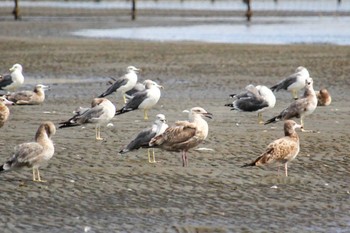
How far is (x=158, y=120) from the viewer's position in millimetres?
12609

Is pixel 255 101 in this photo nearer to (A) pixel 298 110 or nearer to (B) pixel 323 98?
(A) pixel 298 110

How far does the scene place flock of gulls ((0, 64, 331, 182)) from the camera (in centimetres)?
1130

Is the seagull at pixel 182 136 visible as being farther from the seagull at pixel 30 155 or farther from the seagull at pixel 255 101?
the seagull at pixel 255 101

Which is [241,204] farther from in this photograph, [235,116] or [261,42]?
[261,42]

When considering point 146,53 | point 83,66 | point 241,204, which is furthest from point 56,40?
point 241,204

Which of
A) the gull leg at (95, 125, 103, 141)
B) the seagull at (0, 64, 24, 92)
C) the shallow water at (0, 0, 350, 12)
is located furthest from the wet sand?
the shallow water at (0, 0, 350, 12)

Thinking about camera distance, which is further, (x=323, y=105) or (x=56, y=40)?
(x=56, y=40)

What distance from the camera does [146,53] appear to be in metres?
30.4

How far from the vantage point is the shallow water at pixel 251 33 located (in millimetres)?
36750

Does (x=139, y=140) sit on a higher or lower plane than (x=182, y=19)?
higher

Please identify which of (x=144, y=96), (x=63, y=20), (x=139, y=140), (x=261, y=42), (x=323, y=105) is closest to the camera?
(x=139, y=140)

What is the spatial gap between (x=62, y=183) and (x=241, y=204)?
7.23 ft

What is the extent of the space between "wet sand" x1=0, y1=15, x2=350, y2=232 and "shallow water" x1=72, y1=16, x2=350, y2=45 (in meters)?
13.6

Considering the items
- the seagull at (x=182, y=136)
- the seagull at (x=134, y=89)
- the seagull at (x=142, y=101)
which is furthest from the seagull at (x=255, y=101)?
the seagull at (x=182, y=136)
